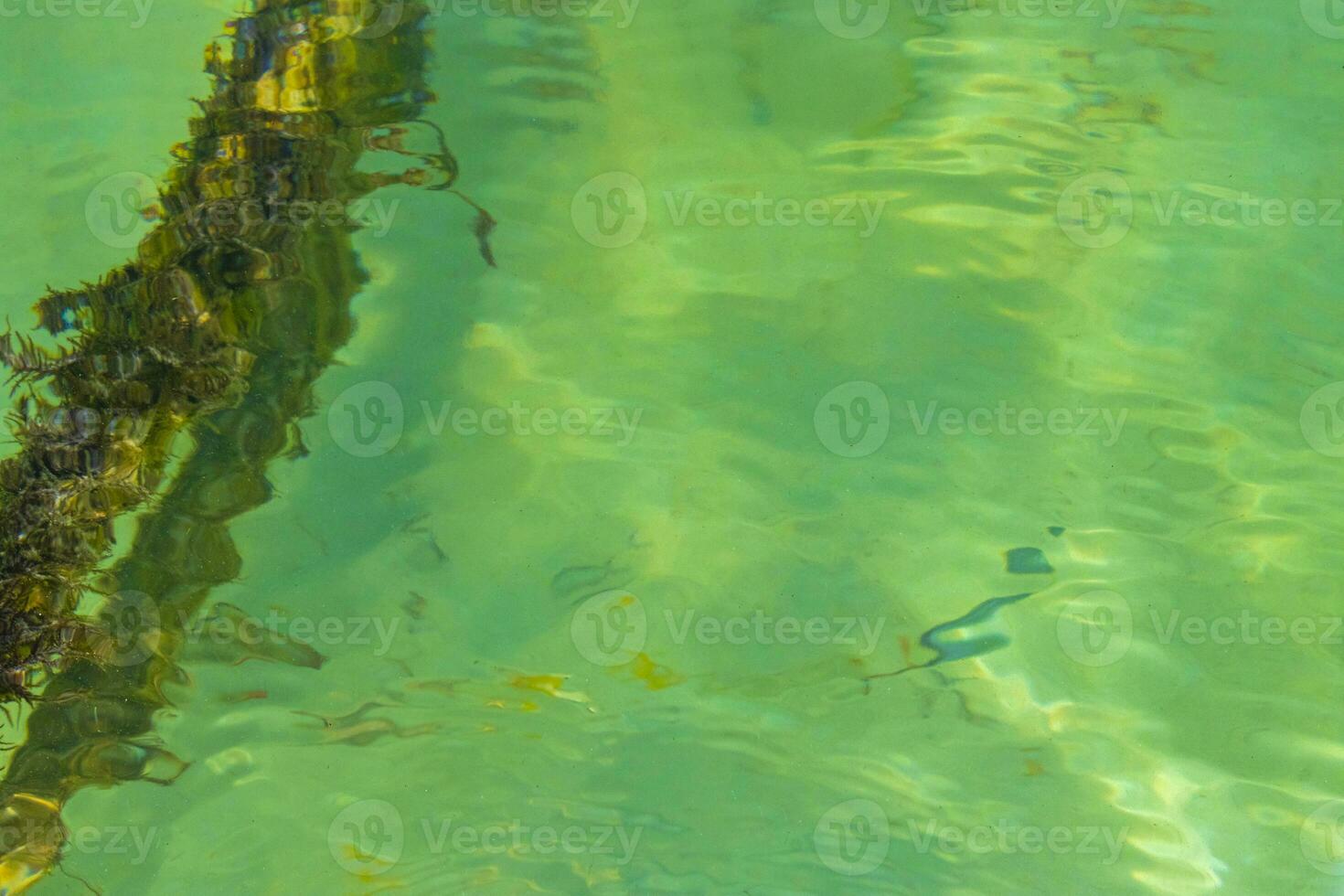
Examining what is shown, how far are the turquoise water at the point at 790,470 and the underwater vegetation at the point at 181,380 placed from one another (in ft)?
0.47

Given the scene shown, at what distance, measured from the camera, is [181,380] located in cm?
337

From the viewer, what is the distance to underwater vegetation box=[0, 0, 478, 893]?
3236 millimetres

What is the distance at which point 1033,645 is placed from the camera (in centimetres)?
344

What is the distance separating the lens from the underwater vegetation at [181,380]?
3.24m

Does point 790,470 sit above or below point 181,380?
below

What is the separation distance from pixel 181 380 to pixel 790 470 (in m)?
2.55

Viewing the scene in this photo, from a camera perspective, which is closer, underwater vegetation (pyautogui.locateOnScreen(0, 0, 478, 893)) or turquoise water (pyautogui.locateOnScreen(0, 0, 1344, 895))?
underwater vegetation (pyautogui.locateOnScreen(0, 0, 478, 893))

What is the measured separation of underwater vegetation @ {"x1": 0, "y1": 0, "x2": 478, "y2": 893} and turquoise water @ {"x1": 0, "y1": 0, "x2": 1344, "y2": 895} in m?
0.14

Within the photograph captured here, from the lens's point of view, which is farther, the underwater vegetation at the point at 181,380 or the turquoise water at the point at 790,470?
the turquoise water at the point at 790,470

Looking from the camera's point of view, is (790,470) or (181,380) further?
(790,470)

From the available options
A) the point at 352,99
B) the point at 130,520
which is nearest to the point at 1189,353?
the point at 352,99

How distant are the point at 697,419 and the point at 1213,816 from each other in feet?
8.60

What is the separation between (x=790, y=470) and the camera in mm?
3520

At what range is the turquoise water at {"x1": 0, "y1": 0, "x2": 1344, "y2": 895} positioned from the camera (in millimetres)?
3354
